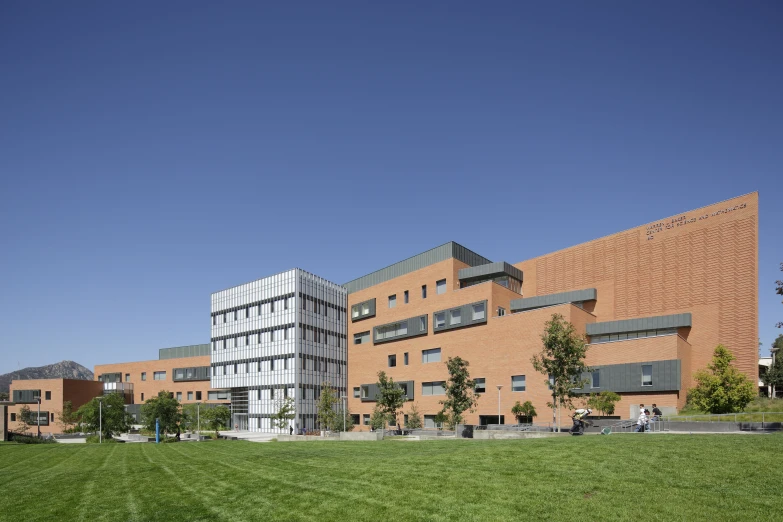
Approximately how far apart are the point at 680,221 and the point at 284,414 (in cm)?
4965

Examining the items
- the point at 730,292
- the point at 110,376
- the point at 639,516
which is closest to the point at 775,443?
the point at 639,516

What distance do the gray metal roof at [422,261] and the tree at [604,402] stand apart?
23.5 metres

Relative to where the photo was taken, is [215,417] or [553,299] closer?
[553,299]

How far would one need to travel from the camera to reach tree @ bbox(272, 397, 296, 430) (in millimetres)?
67812

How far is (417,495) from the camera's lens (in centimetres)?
1433

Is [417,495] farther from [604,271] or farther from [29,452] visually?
[604,271]

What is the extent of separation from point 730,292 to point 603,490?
4500 centimetres

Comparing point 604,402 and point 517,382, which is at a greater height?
point 517,382

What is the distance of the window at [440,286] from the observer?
222 ft

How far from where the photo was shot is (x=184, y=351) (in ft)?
344

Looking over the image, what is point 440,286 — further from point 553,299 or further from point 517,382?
point 517,382

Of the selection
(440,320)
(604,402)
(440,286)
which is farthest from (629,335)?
(440,286)

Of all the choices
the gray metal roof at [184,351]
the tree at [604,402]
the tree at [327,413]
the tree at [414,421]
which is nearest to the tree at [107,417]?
the tree at [327,413]

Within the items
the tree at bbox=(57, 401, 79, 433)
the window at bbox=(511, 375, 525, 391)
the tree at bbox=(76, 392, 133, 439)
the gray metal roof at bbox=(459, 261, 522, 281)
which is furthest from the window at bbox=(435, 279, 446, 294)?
the tree at bbox=(57, 401, 79, 433)
